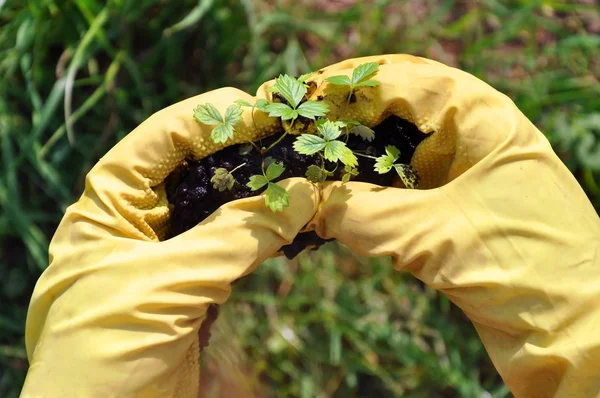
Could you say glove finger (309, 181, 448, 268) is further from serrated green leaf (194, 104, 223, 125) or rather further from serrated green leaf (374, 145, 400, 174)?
serrated green leaf (194, 104, 223, 125)

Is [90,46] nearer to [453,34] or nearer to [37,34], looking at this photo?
[37,34]

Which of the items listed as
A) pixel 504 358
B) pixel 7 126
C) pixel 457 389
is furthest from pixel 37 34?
pixel 457 389

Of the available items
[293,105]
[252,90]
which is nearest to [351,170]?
[293,105]

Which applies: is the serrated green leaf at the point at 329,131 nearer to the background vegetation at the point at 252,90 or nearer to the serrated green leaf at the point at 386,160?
the serrated green leaf at the point at 386,160

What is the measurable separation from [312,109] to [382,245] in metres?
0.18

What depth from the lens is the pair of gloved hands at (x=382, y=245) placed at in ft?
2.07

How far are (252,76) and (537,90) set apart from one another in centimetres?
69

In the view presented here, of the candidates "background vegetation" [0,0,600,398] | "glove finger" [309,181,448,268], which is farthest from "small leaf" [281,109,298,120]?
"background vegetation" [0,0,600,398]

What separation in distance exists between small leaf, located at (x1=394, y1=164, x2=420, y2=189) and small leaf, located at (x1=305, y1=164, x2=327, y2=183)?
9 centimetres

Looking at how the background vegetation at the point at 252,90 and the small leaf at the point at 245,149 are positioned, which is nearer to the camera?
the small leaf at the point at 245,149

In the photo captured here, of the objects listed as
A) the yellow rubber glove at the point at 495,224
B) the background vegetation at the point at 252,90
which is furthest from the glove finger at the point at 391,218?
the background vegetation at the point at 252,90

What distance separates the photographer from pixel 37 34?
125cm

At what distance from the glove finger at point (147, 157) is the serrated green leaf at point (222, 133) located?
0.03 metres

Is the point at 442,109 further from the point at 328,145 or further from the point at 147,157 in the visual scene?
the point at 147,157
